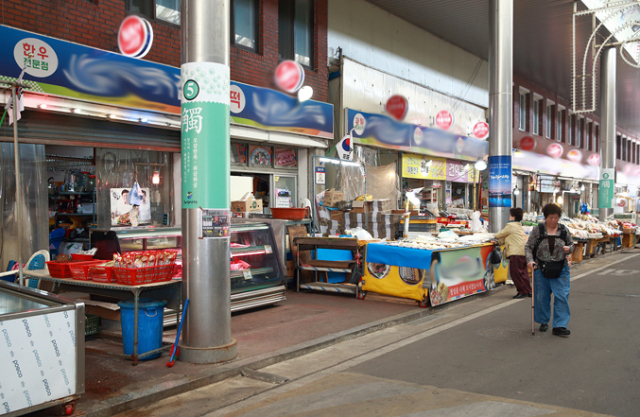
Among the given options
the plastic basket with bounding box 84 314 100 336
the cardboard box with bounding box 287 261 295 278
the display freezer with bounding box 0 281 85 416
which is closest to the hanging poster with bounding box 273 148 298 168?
the cardboard box with bounding box 287 261 295 278

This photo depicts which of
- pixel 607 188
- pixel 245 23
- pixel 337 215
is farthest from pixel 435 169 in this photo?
pixel 607 188

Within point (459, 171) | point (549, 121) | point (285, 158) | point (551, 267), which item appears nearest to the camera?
point (551, 267)

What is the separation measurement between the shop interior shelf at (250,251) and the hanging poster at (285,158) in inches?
204

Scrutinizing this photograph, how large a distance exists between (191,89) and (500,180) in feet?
37.3

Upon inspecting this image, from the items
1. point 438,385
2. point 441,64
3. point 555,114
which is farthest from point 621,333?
point 555,114

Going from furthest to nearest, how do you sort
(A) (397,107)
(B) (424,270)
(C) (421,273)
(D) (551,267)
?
1. (A) (397,107)
2. (C) (421,273)
3. (B) (424,270)
4. (D) (551,267)

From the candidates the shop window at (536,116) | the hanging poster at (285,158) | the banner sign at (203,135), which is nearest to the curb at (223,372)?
the banner sign at (203,135)

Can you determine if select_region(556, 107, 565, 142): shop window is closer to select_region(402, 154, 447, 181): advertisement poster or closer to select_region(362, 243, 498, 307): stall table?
select_region(402, 154, 447, 181): advertisement poster

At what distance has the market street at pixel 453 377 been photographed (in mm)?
4621

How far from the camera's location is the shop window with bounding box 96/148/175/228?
9.93 m

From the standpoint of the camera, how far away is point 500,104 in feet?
49.5

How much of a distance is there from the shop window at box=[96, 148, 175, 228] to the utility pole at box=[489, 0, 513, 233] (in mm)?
9383

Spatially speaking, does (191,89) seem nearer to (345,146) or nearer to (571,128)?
(345,146)

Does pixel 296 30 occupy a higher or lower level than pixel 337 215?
higher
